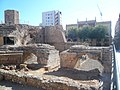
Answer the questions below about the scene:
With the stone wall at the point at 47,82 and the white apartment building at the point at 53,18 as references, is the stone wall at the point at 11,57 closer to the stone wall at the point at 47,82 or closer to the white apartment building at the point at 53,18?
the stone wall at the point at 47,82

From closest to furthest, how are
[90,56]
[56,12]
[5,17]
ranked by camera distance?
[90,56] < [5,17] < [56,12]

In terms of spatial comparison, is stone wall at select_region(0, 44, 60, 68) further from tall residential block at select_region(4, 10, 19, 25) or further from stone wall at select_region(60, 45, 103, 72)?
tall residential block at select_region(4, 10, 19, 25)

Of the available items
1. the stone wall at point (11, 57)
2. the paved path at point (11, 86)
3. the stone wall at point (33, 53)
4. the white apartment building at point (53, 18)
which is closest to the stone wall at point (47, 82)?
the paved path at point (11, 86)

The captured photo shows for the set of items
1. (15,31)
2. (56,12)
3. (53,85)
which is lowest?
(53,85)

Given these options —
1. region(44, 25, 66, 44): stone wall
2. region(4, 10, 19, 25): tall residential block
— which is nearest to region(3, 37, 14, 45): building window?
region(44, 25, 66, 44): stone wall

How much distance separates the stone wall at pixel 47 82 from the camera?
6.19 metres

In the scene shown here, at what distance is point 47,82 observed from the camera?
680cm

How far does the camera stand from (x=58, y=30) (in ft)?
89.1

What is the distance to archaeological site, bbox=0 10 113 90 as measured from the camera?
7181 millimetres

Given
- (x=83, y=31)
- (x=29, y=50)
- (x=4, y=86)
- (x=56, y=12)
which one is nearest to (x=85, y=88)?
(x=4, y=86)

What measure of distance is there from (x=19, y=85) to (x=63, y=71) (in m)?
6.41

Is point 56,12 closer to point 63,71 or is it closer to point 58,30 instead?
point 58,30

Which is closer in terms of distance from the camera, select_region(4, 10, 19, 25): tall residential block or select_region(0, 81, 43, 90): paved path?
select_region(0, 81, 43, 90): paved path

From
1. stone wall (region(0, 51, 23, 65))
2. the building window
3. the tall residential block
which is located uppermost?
the tall residential block
